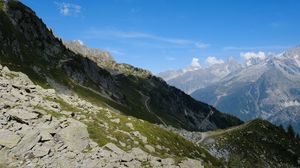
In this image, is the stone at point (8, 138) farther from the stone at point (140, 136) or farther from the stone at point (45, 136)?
the stone at point (140, 136)

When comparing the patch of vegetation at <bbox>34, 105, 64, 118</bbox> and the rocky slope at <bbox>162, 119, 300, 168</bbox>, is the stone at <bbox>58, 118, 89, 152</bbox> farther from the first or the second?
the rocky slope at <bbox>162, 119, 300, 168</bbox>

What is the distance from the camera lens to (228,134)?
14625cm

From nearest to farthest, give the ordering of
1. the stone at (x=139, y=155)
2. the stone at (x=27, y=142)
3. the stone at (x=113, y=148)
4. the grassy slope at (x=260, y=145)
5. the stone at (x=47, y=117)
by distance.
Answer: the stone at (x=139, y=155), the stone at (x=27, y=142), the stone at (x=113, y=148), the stone at (x=47, y=117), the grassy slope at (x=260, y=145)

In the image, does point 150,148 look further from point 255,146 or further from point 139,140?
point 255,146

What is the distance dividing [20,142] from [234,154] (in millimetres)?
82479

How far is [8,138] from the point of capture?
181 ft

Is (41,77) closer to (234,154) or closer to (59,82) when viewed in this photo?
(59,82)

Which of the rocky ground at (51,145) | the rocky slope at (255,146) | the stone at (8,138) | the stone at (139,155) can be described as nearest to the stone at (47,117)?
the rocky ground at (51,145)

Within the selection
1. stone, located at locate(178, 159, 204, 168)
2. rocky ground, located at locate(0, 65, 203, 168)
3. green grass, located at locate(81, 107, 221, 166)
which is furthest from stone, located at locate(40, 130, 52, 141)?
stone, located at locate(178, 159, 204, 168)

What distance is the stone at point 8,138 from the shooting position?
2136 inches

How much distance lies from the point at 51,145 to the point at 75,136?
12.8 ft

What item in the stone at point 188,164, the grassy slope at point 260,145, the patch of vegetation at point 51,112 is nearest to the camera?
the stone at point 188,164

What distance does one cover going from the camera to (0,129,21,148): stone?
5425 cm

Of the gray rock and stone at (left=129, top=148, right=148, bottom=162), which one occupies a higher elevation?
Result: the gray rock
